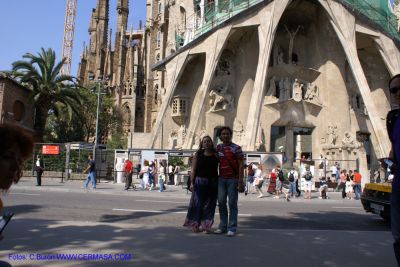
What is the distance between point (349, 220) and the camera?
8297 millimetres

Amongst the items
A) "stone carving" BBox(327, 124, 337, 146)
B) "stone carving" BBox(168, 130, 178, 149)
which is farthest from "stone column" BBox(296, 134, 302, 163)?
"stone carving" BBox(168, 130, 178, 149)

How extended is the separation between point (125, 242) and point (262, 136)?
2515 centimetres

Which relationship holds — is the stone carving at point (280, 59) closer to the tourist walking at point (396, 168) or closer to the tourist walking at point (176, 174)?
the tourist walking at point (176, 174)

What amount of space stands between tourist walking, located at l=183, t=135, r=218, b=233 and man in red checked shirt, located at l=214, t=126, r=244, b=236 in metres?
0.11

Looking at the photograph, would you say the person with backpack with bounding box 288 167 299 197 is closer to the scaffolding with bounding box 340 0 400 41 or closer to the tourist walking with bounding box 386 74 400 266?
the tourist walking with bounding box 386 74 400 266

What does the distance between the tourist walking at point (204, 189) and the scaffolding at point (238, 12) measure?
23.6 m

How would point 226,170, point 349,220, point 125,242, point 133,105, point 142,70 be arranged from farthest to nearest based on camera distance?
point 142,70 < point 133,105 < point 349,220 < point 226,170 < point 125,242

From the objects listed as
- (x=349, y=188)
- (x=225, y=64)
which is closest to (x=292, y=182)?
(x=349, y=188)

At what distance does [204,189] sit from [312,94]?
26.5 m

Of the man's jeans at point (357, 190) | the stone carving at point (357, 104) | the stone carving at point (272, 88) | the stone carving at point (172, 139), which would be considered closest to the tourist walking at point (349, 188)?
the man's jeans at point (357, 190)

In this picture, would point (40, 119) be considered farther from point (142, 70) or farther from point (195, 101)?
point (142, 70)

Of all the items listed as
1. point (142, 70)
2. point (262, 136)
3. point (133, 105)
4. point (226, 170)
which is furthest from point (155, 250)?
point (142, 70)

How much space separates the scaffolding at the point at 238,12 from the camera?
2809cm

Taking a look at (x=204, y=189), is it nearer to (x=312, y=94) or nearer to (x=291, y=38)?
(x=312, y=94)
